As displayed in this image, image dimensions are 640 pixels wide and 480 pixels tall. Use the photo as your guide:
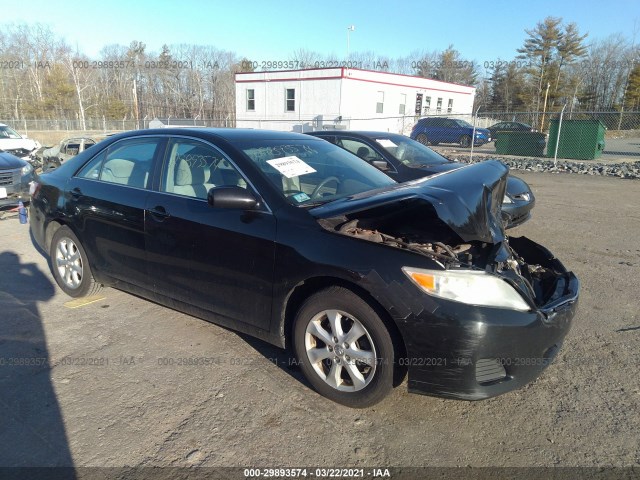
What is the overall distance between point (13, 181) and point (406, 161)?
7032 mm

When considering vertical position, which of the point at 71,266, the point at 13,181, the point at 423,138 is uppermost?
the point at 423,138

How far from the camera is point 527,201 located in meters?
6.32

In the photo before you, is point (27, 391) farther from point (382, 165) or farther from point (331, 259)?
point (382, 165)

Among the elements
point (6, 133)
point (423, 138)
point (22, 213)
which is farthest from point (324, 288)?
point (423, 138)

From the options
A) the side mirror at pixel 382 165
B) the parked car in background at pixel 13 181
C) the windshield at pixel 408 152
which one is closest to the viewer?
the side mirror at pixel 382 165

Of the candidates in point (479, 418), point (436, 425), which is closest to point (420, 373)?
point (436, 425)

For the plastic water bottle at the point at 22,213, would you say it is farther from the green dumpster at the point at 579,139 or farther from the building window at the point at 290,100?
the building window at the point at 290,100

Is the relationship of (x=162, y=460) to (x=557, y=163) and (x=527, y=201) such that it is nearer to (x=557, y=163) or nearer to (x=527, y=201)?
(x=527, y=201)

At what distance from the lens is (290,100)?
108 feet

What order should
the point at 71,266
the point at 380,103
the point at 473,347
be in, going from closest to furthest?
the point at 473,347 < the point at 71,266 < the point at 380,103

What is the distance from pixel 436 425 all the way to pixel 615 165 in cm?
1565

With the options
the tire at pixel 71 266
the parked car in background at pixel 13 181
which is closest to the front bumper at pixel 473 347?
the tire at pixel 71 266

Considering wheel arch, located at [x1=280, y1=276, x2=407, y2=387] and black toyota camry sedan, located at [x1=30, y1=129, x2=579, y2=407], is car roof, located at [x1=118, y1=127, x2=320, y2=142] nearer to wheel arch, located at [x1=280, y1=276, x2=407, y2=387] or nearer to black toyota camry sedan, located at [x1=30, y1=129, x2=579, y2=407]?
black toyota camry sedan, located at [x1=30, y1=129, x2=579, y2=407]

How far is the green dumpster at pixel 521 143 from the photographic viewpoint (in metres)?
18.2
